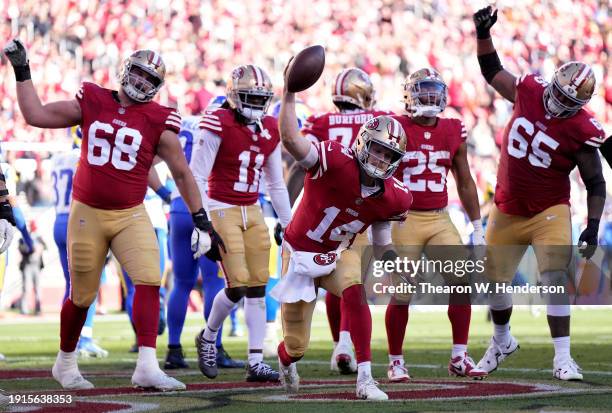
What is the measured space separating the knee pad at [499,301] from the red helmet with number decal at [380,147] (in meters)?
1.92

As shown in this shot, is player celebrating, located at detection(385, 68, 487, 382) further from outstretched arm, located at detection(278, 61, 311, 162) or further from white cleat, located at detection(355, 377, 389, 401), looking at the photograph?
outstretched arm, located at detection(278, 61, 311, 162)

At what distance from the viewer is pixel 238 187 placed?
7.25 m

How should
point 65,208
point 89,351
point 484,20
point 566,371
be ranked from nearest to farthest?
point 566,371
point 484,20
point 89,351
point 65,208

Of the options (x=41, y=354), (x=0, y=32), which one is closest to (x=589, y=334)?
(x=41, y=354)

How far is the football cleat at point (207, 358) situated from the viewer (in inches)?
274

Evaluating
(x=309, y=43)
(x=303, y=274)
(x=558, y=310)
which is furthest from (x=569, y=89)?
(x=309, y=43)

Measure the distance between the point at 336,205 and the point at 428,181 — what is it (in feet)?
4.67

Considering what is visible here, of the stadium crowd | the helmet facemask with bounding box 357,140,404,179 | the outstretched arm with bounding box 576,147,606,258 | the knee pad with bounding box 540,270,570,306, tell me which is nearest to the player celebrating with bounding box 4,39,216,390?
the helmet facemask with bounding box 357,140,404,179

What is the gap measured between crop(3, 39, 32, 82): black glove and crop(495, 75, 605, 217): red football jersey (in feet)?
10.2

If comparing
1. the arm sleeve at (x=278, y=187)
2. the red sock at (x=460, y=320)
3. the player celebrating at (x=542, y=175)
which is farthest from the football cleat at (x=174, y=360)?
the player celebrating at (x=542, y=175)

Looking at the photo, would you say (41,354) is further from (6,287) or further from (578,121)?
(6,287)

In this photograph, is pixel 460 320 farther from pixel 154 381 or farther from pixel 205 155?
pixel 154 381

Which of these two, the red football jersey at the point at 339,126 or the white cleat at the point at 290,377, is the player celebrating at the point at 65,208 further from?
the white cleat at the point at 290,377

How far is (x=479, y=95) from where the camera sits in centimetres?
2034
